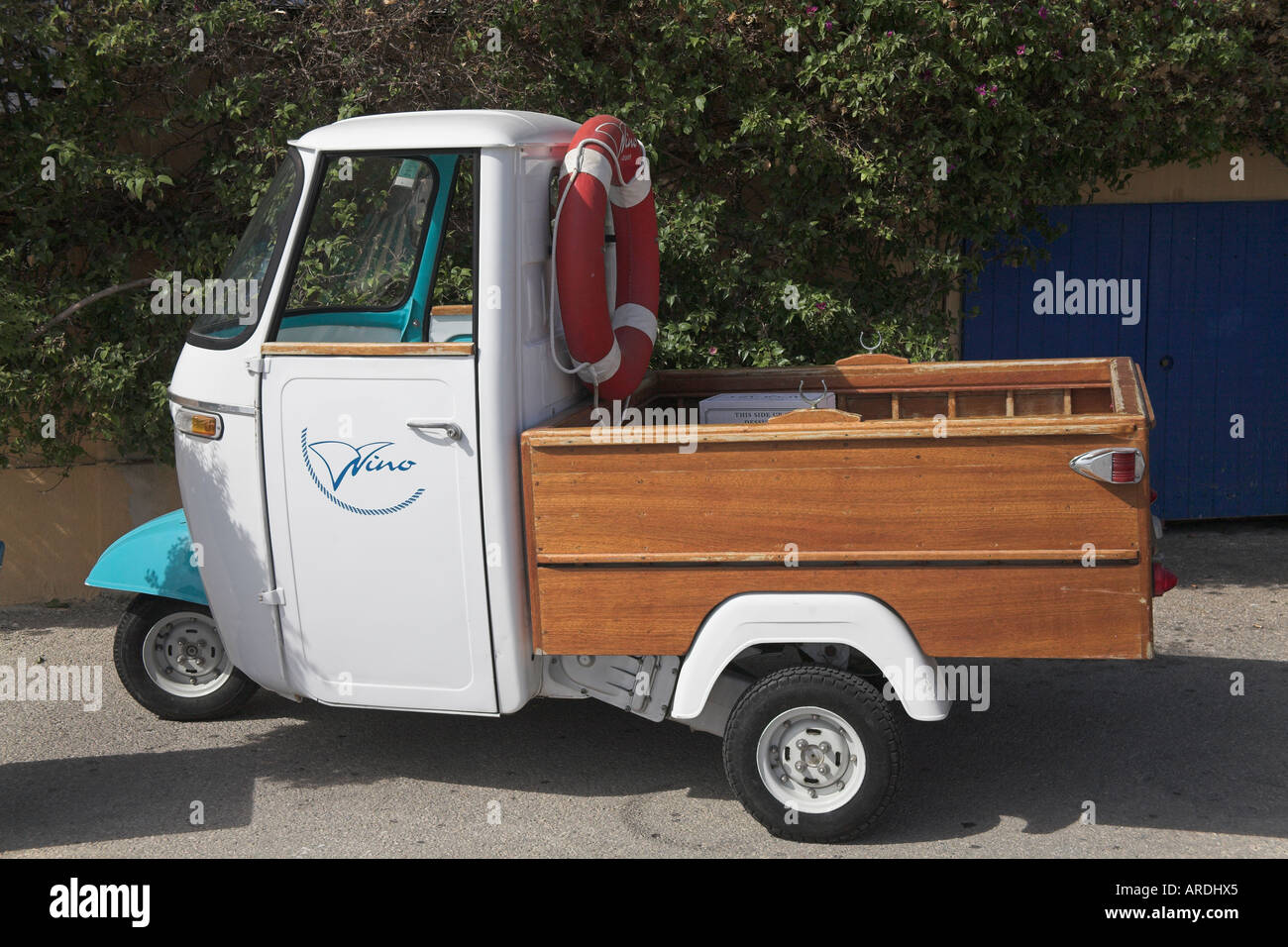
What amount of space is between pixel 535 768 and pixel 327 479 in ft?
4.63

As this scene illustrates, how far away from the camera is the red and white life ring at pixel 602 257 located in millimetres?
4320

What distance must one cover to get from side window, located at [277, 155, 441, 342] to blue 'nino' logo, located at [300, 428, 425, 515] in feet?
1.70

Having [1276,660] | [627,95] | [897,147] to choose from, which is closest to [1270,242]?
[897,147]

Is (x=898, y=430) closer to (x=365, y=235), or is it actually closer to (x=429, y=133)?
(x=429, y=133)

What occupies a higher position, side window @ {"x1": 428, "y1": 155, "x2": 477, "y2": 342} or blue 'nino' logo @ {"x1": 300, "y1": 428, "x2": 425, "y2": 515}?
side window @ {"x1": 428, "y1": 155, "x2": 477, "y2": 342}

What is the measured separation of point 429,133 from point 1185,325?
552 cm

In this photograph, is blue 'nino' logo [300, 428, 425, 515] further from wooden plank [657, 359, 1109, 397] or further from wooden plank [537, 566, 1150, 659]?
wooden plank [657, 359, 1109, 397]

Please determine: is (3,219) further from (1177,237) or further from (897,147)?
(1177,237)

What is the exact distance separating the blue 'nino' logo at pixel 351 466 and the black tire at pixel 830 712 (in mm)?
1282

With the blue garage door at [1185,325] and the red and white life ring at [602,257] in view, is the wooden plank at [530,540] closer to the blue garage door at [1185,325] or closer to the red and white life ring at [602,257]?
the red and white life ring at [602,257]

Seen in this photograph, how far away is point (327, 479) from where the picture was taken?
14.3ft

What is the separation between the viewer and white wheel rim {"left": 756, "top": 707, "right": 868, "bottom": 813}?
426 cm

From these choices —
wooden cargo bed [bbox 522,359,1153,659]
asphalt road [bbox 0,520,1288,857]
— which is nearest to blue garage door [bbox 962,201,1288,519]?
asphalt road [bbox 0,520,1288,857]

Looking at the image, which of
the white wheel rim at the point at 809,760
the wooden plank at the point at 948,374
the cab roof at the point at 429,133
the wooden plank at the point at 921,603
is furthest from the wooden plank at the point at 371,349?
the wooden plank at the point at 948,374
